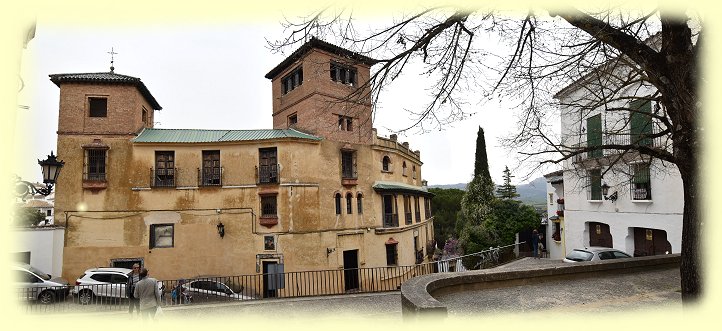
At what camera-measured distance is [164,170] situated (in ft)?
68.9

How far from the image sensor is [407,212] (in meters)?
28.3

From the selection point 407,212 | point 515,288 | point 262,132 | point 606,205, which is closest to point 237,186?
point 262,132

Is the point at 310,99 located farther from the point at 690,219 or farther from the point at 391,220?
the point at 690,219

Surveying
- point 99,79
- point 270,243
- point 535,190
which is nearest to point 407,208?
point 270,243

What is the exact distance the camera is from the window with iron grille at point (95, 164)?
20016mm

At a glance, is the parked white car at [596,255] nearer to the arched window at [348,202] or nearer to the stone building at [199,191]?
the stone building at [199,191]

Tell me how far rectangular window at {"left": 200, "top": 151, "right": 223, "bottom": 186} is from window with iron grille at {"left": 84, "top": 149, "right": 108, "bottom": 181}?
199 inches

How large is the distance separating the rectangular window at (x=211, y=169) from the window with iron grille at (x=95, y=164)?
199 inches

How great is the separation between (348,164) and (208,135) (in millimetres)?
8690

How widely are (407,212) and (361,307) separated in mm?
19340

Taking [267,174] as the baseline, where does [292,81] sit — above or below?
above

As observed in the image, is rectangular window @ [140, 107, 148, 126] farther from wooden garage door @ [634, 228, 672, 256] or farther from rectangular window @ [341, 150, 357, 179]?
wooden garage door @ [634, 228, 672, 256]

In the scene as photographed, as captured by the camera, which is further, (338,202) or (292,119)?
(292,119)

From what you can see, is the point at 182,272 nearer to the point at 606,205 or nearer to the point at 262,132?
the point at 262,132
